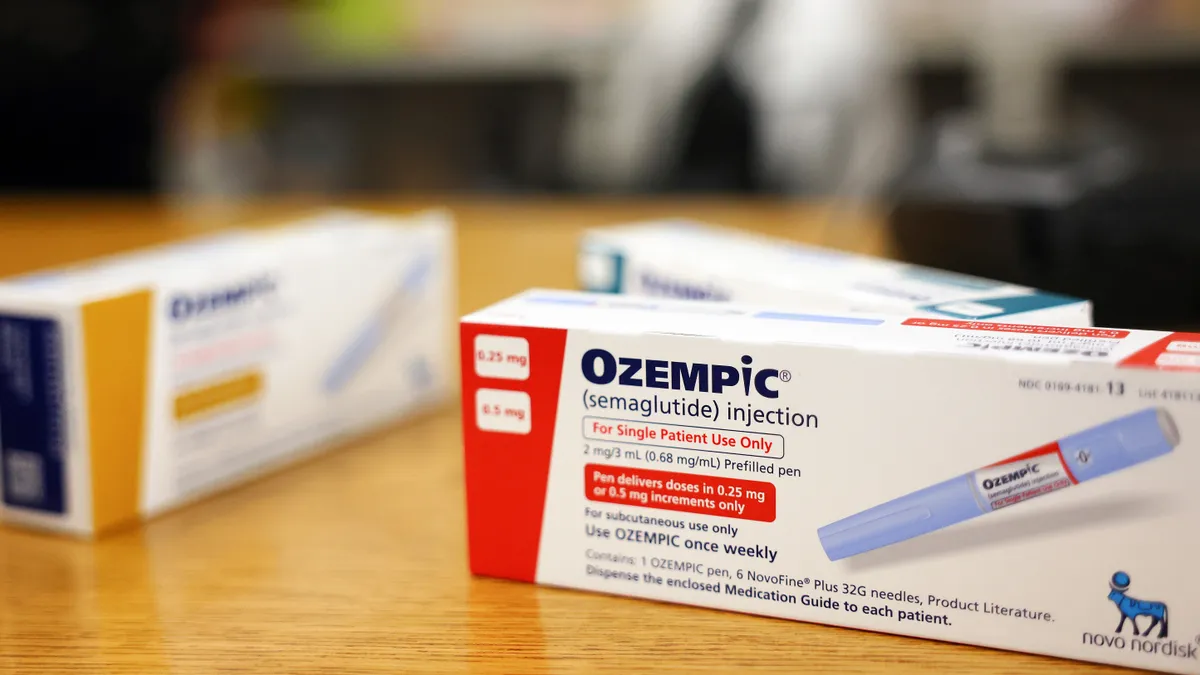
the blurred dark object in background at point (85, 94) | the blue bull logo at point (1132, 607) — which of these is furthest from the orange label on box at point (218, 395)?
the blurred dark object in background at point (85, 94)

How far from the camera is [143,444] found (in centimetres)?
67

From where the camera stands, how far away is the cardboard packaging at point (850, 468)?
46 cm

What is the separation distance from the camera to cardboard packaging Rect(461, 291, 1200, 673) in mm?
459

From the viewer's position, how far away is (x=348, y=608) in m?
0.54

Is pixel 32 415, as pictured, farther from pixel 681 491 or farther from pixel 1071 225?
pixel 1071 225

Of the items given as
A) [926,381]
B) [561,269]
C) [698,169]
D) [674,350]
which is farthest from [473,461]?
[698,169]

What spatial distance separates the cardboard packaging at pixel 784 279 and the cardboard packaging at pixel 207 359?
0.19 m

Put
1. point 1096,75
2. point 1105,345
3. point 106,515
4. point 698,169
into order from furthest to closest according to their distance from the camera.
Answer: point 1096,75
point 698,169
point 106,515
point 1105,345

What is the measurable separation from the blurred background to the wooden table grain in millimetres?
1319

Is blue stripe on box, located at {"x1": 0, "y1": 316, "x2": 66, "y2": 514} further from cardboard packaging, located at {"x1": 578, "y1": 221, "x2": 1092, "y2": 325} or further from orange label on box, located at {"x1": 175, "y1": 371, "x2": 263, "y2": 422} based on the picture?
cardboard packaging, located at {"x1": 578, "y1": 221, "x2": 1092, "y2": 325}

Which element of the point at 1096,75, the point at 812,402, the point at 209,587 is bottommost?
the point at 209,587

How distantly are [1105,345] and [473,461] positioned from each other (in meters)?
0.30

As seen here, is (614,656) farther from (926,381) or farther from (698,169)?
(698,169)

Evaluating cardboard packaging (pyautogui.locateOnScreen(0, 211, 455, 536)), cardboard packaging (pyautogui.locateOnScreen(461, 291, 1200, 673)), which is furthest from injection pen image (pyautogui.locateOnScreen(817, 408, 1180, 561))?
cardboard packaging (pyautogui.locateOnScreen(0, 211, 455, 536))
